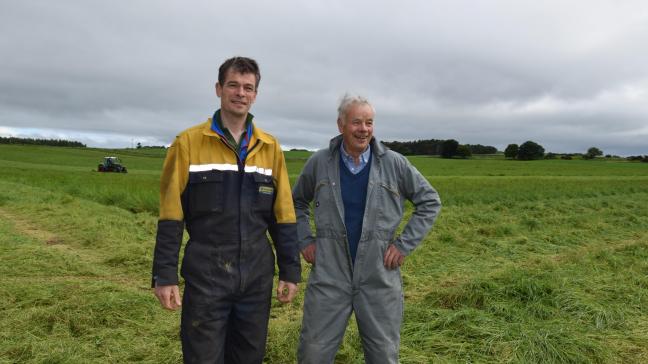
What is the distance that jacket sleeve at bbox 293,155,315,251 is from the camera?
121 inches

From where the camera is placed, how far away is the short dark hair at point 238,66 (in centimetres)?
260

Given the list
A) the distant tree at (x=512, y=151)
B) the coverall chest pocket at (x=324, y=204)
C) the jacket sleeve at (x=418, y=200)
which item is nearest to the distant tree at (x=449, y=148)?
the distant tree at (x=512, y=151)

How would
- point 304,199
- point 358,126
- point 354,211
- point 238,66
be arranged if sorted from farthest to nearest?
point 304,199 < point 354,211 < point 358,126 < point 238,66

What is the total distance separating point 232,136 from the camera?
2.69m

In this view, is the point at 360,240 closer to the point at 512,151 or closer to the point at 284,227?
the point at 284,227

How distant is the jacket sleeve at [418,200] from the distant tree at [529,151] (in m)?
78.0

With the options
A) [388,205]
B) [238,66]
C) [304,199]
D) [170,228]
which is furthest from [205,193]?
[388,205]

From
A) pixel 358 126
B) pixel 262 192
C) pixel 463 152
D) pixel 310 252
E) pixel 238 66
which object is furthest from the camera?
pixel 463 152

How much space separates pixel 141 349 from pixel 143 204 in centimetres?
1007

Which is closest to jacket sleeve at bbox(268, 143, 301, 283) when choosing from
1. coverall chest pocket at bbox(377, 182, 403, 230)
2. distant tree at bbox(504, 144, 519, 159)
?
coverall chest pocket at bbox(377, 182, 403, 230)

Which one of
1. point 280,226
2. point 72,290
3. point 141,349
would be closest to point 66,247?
point 72,290

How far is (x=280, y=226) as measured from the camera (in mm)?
2840

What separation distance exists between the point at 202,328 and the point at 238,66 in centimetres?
146

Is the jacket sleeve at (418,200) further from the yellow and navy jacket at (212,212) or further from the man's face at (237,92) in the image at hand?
the man's face at (237,92)
